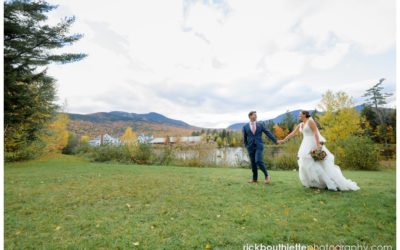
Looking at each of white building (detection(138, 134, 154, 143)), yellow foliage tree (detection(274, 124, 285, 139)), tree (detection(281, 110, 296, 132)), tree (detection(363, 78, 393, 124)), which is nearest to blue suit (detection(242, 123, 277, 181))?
white building (detection(138, 134, 154, 143))

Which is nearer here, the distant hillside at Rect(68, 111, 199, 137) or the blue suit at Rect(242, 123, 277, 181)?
the blue suit at Rect(242, 123, 277, 181)

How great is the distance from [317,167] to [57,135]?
69.1 feet

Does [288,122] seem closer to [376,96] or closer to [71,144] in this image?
[376,96]

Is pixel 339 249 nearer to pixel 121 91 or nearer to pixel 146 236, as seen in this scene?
pixel 146 236

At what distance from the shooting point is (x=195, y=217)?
12.1 ft

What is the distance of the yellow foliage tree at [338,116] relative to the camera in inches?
861

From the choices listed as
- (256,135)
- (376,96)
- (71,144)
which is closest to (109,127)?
(71,144)

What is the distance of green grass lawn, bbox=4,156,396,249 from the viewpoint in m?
2.96

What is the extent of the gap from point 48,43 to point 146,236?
8407mm

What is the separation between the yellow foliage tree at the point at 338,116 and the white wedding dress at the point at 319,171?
17.9 m

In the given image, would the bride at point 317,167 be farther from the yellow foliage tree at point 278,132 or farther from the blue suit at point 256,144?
the yellow foliage tree at point 278,132

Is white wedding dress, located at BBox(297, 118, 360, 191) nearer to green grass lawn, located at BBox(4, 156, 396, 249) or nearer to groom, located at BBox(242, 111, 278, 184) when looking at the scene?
green grass lawn, located at BBox(4, 156, 396, 249)

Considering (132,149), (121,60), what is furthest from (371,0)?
(132,149)

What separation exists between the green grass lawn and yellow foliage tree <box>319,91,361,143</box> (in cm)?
1863
